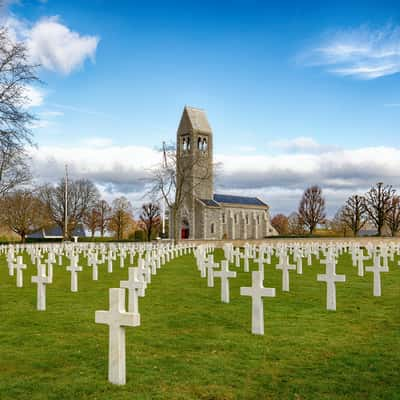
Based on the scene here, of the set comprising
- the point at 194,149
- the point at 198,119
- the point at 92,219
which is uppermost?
the point at 198,119

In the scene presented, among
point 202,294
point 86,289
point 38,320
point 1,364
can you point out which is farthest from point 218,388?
point 86,289

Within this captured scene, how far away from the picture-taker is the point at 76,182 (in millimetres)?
63469

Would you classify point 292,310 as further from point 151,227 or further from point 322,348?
point 151,227

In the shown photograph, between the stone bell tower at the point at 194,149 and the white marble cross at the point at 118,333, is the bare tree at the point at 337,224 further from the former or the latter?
the white marble cross at the point at 118,333

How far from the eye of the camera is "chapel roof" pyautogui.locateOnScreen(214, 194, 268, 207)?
2896 inches

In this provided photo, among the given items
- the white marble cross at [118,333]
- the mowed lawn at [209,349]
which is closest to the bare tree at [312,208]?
the mowed lawn at [209,349]

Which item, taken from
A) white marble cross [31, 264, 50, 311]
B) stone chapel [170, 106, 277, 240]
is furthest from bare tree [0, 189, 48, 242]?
white marble cross [31, 264, 50, 311]

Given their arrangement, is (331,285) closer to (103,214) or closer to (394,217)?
(394,217)

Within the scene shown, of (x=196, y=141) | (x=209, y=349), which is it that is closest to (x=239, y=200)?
(x=196, y=141)

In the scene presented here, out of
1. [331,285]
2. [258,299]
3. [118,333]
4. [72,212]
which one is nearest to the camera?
[118,333]

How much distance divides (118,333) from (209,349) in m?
1.83

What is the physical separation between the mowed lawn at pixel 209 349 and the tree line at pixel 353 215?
43897 millimetres

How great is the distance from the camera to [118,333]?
5.00 metres

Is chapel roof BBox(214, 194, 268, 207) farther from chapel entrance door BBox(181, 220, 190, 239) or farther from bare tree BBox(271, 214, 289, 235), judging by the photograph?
bare tree BBox(271, 214, 289, 235)
